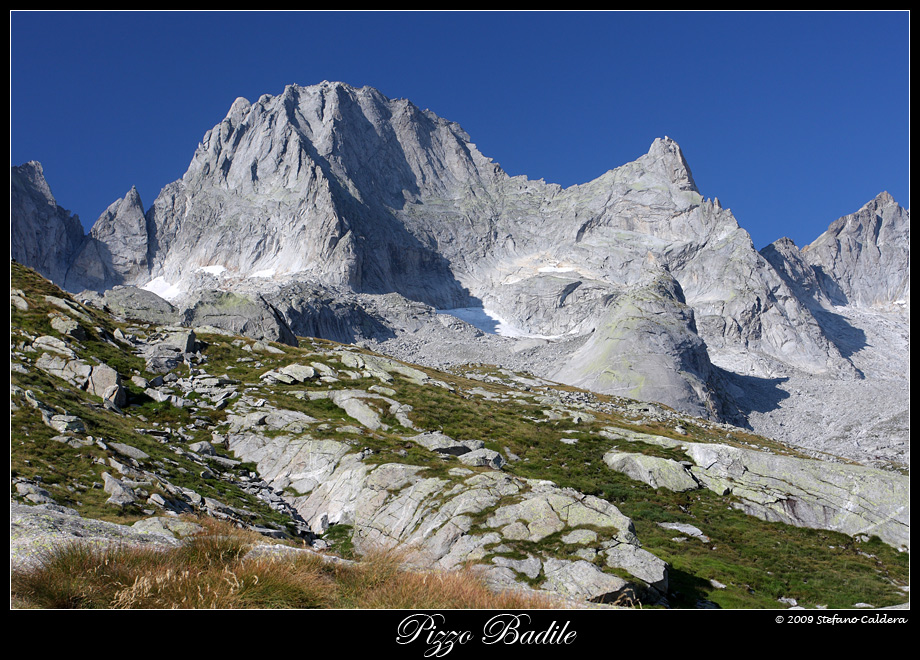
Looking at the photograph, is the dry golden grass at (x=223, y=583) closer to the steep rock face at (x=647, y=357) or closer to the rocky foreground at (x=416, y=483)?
the rocky foreground at (x=416, y=483)

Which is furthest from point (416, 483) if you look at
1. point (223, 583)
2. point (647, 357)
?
point (647, 357)

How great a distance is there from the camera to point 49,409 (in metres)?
20.8

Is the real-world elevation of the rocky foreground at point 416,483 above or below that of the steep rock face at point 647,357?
below

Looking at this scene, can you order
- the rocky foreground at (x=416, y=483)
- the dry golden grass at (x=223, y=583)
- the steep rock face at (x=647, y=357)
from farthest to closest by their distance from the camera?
the steep rock face at (x=647, y=357)
the rocky foreground at (x=416, y=483)
the dry golden grass at (x=223, y=583)

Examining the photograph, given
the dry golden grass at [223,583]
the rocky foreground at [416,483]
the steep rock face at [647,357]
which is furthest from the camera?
the steep rock face at [647,357]

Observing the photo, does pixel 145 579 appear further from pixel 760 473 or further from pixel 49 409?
pixel 760 473

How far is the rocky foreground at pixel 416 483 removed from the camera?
45.7 feet

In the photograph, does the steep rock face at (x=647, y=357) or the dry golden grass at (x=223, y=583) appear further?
the steep rock face at (x=647, y=357)

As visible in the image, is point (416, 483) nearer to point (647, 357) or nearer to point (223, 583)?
point (223, 583)

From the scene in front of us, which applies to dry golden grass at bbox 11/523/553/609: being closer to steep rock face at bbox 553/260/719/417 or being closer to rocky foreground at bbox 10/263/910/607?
rocky foreground at bbox 10/263/910/607

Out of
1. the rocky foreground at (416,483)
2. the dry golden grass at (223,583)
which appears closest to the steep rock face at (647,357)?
the rocky foreground at (416,483)
